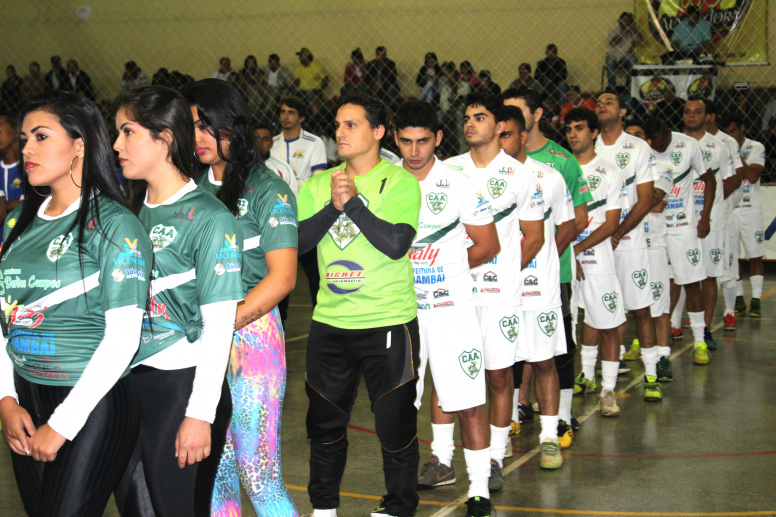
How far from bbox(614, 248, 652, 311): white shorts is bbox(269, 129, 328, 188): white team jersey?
285 cm

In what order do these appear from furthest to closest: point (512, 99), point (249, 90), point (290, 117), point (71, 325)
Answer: point (249, 90) < point (290, 117) < point (512, 99) < point (71, 325)

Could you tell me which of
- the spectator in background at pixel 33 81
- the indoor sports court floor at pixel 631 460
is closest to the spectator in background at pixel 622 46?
the indoor sports court floor at pixel 631 460

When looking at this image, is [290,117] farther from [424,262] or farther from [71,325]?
[71,325]

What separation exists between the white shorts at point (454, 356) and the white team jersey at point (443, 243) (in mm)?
56

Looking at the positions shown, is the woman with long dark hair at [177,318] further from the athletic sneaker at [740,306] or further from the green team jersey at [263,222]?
the athletic sneaker at [740,306]

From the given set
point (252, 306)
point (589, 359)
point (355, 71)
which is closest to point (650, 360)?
point (589, 359)

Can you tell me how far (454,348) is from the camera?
375cm

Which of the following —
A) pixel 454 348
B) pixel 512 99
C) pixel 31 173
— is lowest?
pixel 454 348

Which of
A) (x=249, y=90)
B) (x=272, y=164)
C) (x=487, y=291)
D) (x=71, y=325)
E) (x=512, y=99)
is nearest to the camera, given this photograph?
(x=71, y=325)

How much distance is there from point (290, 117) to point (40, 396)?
578cm

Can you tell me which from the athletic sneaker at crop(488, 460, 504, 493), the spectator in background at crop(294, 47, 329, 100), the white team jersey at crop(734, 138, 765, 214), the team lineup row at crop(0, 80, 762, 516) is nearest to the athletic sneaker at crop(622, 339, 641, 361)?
the team lineup row at crop(0, 80, 762, 516)

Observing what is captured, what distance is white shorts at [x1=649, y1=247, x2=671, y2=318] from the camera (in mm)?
6332

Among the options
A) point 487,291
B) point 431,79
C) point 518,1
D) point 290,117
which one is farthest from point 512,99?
point 518,1

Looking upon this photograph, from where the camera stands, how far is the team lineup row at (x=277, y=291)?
6.88ft
